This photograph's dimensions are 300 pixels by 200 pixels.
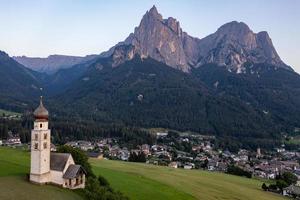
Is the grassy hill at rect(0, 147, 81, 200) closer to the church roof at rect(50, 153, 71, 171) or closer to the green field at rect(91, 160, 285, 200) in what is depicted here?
the church roof at rect(50, 153, 71, 171)

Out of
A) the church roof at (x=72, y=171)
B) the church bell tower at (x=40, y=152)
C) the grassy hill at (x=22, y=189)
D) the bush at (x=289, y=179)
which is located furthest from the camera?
the bush at (x=289, y=179)

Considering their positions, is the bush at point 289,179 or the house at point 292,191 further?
the bush at point 289,179

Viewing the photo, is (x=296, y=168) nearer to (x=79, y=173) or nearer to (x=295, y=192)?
(x=295, y=192)

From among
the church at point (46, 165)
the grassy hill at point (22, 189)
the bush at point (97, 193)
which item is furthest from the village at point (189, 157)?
the church at point (46, 165)

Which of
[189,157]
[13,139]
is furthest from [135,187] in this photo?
[189,157]

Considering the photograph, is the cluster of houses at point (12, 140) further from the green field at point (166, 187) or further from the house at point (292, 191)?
the house at point (292, 191)

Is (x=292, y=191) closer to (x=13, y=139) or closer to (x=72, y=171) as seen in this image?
(x=72, y=171)

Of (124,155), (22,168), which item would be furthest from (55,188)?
(124,155)
